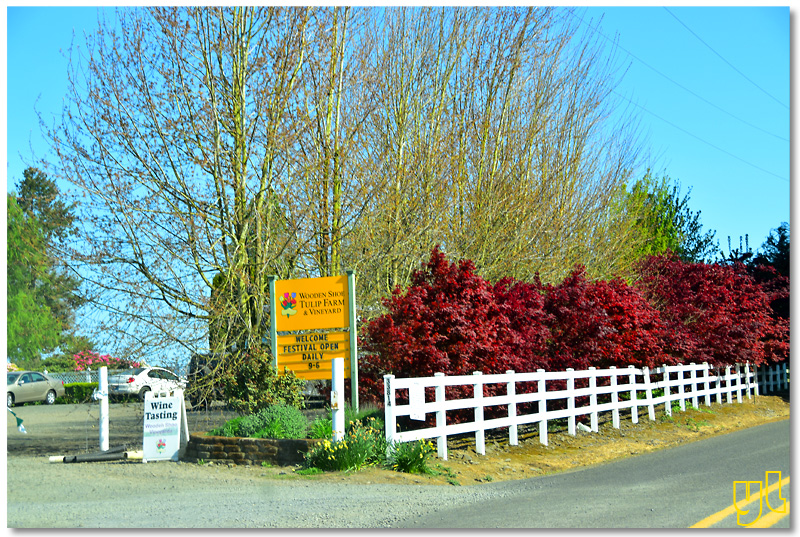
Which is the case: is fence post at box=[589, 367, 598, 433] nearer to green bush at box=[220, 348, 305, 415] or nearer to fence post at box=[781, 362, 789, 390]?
green bush at box=[220, 348, 305, 415]

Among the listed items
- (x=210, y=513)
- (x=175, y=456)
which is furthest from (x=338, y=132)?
(x=210, y=513)

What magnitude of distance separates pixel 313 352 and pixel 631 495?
5.97 m

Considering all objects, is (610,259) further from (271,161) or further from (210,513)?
(210,513)

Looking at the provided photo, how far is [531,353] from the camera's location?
601 inches

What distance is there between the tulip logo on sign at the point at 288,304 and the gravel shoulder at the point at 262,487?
2.56m

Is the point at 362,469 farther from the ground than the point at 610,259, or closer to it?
closer to it

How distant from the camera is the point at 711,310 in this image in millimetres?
23516

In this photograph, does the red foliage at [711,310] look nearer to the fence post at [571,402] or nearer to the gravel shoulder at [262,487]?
the fence post at [571,402]

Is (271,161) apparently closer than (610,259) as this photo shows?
Yes

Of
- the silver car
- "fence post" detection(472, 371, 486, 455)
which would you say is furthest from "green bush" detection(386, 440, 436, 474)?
the silver car

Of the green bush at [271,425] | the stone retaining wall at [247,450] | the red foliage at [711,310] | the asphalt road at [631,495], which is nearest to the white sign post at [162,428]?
the stone retaining wall at [247,450]

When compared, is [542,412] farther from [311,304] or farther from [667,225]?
[667,225]

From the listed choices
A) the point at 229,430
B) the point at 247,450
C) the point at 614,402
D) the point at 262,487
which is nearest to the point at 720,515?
the point at 262,487

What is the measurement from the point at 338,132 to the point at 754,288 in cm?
1848
